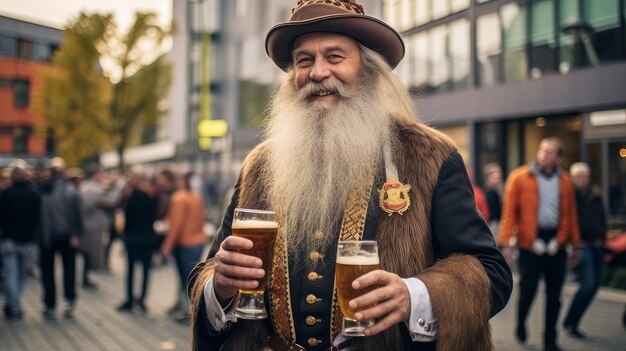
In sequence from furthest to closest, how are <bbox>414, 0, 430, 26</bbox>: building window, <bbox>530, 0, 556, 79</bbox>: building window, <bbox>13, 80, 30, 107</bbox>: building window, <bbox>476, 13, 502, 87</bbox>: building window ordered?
<bbox>13, 80, 30, 107</bbox>: building window < <bbox>414, 0, 430, 26</bbox>: building window < <bbox>476, 13, 502, 87</bbox>: building window < <bbox>530, 0, 556, 79</bbox>: building window

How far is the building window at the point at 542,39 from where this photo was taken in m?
15.9

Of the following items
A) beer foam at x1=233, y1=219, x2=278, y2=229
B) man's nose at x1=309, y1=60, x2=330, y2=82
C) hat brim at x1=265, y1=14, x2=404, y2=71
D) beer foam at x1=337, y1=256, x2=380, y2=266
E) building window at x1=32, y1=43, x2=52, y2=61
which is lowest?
beer foam at x1=337, y1=256, x2=380, y2=266

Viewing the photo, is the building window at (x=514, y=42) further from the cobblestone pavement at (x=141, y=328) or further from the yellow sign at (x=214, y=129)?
the yellow sign at (x=214, y=129)

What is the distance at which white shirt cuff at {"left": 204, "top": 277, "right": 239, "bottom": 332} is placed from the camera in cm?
229

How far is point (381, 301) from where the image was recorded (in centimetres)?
190

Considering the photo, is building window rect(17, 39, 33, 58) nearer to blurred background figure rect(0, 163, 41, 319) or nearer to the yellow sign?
the yellow sign

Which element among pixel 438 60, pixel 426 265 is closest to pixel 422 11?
pixel 438 60

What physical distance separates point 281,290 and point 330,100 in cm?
70

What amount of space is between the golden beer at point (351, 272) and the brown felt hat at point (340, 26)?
93 cm

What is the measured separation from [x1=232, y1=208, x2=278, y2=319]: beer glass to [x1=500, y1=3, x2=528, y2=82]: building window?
15802mm

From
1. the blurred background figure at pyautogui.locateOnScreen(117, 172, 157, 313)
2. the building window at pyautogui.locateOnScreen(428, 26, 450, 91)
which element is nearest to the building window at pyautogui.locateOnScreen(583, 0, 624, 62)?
the building window at pyautogui.locateOnScreen(428, 26, 450, 91)

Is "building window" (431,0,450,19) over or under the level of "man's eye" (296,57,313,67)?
over

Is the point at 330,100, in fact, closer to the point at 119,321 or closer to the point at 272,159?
the point at 272,159

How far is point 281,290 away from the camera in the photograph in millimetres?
2375
